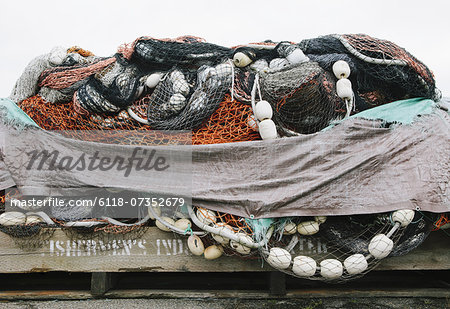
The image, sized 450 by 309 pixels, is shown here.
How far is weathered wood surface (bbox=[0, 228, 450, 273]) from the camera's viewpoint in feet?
9.27

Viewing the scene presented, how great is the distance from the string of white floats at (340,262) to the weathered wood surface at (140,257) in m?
0.33

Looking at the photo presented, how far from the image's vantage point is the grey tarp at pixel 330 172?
2.57 metres

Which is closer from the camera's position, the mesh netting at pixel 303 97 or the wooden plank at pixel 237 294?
the mesh netting at pixel 303 97

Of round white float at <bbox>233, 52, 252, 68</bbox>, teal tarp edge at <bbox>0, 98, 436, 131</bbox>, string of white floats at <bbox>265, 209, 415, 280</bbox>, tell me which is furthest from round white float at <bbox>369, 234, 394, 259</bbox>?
round white float at <bbox>233, 52, 252, 68</bbox>

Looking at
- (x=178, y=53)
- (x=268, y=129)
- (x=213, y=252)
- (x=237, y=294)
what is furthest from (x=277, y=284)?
(x=178, y=53)

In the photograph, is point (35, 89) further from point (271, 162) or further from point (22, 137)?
point (271, 162)

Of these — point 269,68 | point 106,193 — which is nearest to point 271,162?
point 269,68

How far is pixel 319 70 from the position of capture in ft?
8.77

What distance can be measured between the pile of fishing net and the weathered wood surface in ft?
0.34

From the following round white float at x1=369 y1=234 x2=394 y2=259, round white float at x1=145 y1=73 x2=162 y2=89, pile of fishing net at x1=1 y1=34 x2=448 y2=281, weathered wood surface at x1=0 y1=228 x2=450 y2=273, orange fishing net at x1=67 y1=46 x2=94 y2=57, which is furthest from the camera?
orange fishing net at x1=67 y1=46 x2=94 y2=57

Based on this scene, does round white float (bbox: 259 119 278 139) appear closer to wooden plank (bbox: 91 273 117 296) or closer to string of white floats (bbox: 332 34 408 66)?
string of white floats (bbox: 332 34 408 66)

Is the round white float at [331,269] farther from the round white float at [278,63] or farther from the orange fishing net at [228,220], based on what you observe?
the round white float at [278,63]

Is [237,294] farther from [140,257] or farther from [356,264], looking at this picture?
[356,264]

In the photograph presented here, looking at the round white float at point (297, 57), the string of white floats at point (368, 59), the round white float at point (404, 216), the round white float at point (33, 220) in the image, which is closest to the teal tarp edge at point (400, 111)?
the string of white floats at point (368, 59)
